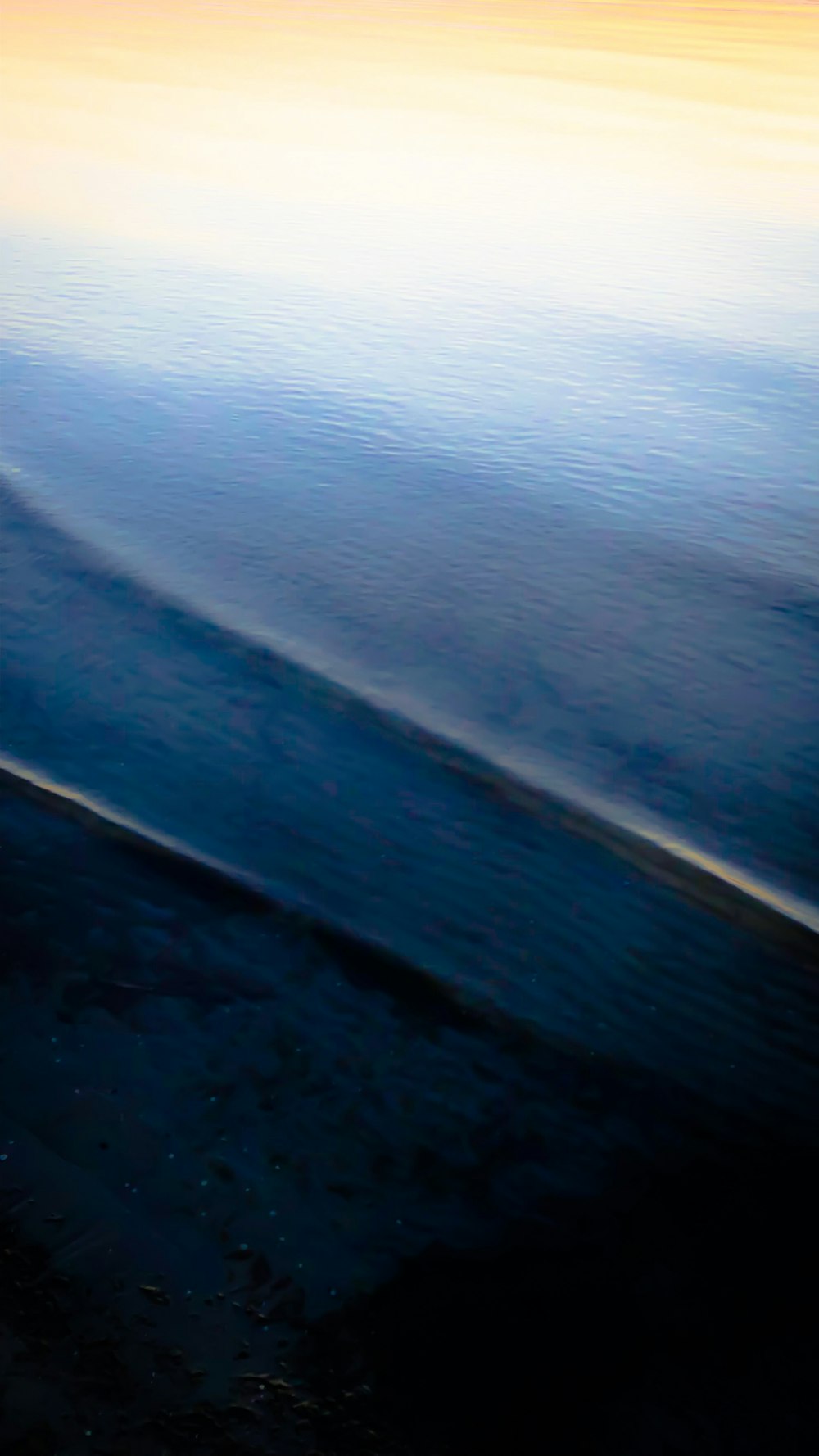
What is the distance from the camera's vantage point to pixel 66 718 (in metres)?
3.96

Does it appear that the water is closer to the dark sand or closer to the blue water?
the blue water

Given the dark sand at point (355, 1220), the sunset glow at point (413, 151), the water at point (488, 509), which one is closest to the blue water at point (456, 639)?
the water at point (488, 509)

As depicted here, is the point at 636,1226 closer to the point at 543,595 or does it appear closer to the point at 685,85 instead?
the point at 543,595

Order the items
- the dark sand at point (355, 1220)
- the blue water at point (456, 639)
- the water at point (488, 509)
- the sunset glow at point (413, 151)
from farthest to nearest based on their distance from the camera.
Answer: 1. the sunset glow at point (413, 151)
2. the water at point (488, 509)
3. the blue water at point (456, 639)
4. the dark sand at point (355, 1220)

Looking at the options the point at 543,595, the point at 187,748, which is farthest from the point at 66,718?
the point at 543,595

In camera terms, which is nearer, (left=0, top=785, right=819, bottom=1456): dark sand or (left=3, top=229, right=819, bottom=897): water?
(left=0, top=785, right=819, bottom=1456): dark sand

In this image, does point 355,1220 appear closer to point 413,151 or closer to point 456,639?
point 456,639

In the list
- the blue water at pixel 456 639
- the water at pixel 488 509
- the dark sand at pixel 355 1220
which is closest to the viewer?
the dark sand at pixel 355 1220

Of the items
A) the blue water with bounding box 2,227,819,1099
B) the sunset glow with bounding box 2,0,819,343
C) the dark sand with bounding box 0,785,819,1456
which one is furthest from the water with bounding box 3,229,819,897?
the sunset glow with bounding box 2,0,819,343

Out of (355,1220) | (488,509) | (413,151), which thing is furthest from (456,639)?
(413,151)

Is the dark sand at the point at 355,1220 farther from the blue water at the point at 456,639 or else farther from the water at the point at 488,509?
the water at the point at 488,509

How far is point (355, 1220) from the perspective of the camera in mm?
2469

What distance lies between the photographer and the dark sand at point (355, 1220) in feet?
7.06

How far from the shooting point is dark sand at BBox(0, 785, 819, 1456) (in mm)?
2152
